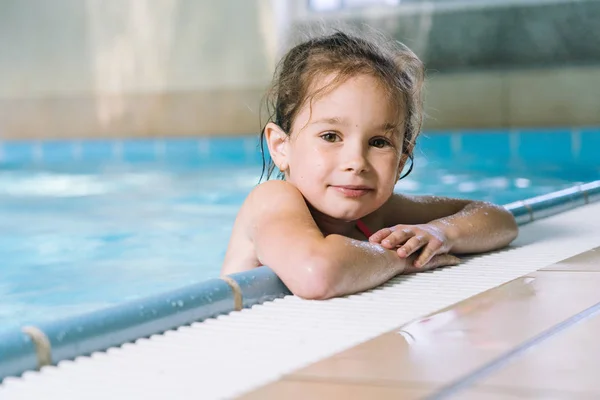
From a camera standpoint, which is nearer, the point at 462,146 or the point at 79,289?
the point at 79,289

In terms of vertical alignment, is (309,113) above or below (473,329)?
above

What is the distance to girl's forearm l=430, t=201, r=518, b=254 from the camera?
2.04 metres

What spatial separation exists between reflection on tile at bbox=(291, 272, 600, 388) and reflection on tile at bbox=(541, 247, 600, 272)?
143 millimetres

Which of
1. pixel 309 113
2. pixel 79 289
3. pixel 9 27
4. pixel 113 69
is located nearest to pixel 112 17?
pixel 113 69

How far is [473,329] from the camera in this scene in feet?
4.25

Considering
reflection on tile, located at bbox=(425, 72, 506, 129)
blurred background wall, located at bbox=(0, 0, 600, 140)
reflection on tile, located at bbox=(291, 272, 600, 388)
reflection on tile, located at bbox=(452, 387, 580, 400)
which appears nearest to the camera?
reflection on tile, located at bbox=(452, 387, 580, 400)

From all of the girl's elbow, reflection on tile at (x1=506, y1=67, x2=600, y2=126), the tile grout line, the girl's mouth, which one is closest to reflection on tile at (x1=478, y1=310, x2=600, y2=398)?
the tile grout line

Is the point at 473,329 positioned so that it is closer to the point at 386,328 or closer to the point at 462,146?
the point at 386,328

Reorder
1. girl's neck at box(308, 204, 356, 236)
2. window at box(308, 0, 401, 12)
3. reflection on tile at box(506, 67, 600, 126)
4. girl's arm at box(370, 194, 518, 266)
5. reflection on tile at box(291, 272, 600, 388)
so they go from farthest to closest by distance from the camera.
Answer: window at box(308, 0, 401, 12) < reflection on tile at box(506, 67, 600, 126) < girl's neck at box(308, 204, 356, 236) < girl's arm at box(370, 194, 518, 266) < reflection on tile at box(291, 272, 600, 388)

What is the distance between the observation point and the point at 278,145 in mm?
2082

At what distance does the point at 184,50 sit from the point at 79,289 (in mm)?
5913

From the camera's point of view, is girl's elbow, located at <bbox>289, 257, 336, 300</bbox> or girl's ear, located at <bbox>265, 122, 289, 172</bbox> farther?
girl's ear, located at <bbox>265, 122, 289, 172</bbox>

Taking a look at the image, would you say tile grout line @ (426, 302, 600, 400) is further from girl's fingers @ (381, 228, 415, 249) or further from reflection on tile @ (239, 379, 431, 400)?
girl's fingers @ (381, 228, 415, 249)

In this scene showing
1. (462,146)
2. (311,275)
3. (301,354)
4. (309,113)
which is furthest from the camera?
(462,146)
